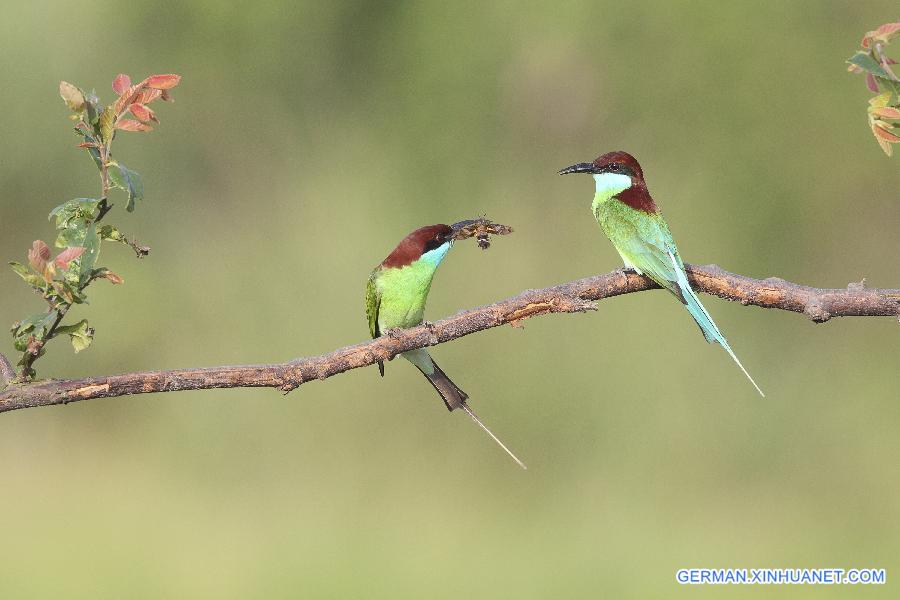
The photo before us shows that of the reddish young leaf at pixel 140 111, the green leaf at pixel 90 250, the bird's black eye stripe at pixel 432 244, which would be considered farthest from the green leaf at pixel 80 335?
the bird's black eye stripe at pixel 432 244

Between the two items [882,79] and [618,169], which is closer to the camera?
[882,79]

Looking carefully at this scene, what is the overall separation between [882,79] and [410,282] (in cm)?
147

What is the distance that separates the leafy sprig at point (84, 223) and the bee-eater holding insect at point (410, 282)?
110 cm

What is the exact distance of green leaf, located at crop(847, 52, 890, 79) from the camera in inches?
73.8

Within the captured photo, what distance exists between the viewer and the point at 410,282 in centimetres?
313

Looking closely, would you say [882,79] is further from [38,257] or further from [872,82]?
[38,257]

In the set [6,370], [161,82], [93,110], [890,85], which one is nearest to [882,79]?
[890,85]

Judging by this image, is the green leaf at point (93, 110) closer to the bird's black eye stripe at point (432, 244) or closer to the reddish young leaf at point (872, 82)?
the bird's black eye stripe at point (432, 244)

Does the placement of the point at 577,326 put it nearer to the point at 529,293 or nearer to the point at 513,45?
the point at 513,45

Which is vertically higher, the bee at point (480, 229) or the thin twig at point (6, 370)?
the bee at point (480, 229)

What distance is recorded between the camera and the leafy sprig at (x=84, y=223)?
1.88 m

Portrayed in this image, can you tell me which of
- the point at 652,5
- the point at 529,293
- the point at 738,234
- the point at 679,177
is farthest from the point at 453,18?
the point at 529,293

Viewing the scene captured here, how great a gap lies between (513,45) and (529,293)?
4.10 meters

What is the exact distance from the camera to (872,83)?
2.08 metres
